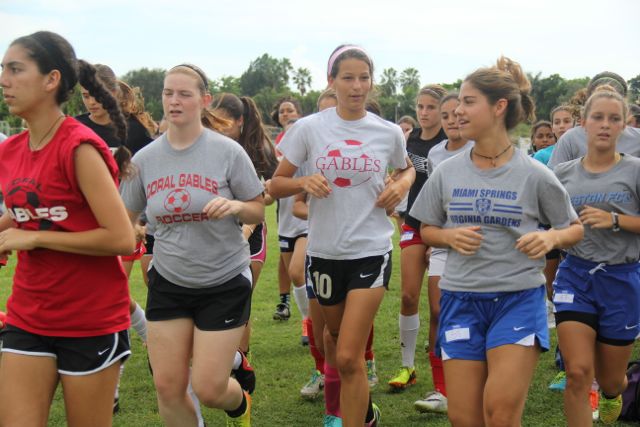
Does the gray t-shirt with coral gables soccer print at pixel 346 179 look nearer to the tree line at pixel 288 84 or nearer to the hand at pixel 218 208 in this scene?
the hand at pixel 218 208

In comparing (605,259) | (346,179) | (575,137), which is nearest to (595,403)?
(605,259)

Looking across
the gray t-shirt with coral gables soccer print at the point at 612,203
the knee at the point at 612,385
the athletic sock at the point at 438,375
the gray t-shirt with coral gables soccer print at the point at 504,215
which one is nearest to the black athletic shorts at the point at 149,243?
the athletic sock at the point at 438,375

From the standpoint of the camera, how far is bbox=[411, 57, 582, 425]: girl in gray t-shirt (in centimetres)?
388

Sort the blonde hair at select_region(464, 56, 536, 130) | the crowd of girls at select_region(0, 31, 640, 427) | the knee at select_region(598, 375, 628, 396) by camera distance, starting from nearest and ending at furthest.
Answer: the crowd of girls at select_region(0, 31, 640, 427) < the blonde hair at select_region(464, 56, 536, 130) < the knee at select_region(598, 375, 628, 396)

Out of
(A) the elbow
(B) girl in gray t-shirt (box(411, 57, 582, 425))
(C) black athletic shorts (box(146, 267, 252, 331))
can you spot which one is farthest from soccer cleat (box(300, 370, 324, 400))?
(A) the elbow

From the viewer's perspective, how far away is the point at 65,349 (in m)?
3.43

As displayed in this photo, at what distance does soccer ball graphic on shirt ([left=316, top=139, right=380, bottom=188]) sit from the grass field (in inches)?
78.3

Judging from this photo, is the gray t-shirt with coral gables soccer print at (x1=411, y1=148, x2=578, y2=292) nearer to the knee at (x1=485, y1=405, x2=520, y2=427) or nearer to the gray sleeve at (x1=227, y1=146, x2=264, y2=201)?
the knee at (x1=485, y1=405, x2=520, y2=427)

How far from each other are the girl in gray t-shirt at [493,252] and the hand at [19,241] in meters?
2.10

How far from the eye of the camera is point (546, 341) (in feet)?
13.1

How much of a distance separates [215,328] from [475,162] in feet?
5.75

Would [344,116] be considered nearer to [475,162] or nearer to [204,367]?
[475,162]

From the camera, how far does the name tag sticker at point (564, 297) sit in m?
4.87

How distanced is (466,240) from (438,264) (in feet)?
6.96
